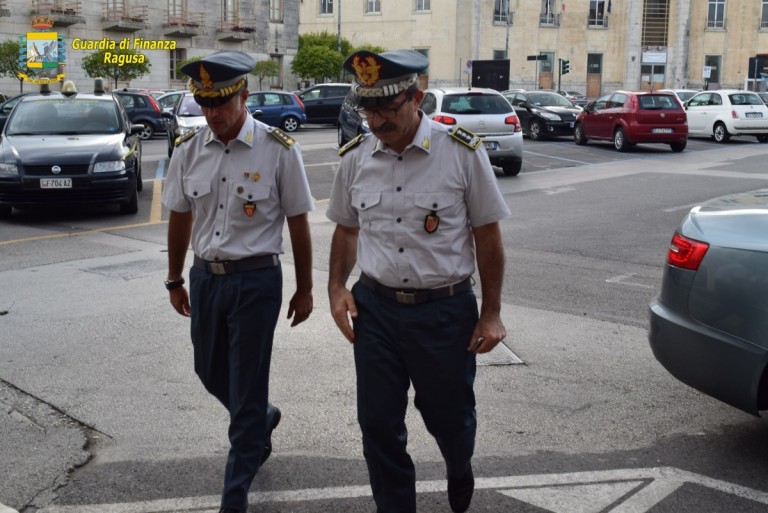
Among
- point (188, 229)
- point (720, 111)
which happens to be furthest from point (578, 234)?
point (720, 111)

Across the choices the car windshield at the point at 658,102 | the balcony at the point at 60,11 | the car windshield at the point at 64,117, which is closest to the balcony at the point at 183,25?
the balcony at the point at 60,11

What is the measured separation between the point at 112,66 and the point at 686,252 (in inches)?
1787

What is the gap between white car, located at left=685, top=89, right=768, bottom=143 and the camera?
28641 mm

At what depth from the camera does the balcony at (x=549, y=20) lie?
74.7 meters

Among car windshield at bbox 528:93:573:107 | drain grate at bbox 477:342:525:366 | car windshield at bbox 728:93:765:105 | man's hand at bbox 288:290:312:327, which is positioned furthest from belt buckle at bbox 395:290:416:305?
car windshield at bbox 728:93:765:105

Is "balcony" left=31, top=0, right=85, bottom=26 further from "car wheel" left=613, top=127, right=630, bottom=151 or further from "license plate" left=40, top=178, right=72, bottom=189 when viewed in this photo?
"license plate" left=40, top=178, right=72, bottom=189

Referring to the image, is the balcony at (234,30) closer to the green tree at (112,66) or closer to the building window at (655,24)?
the green tree at (112,66)

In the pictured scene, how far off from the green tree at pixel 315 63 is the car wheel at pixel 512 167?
42204mm

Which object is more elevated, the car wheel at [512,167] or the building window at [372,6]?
the building window at [372,6]

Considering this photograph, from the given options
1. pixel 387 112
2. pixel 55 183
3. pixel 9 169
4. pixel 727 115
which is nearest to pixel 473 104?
pixel 55 183

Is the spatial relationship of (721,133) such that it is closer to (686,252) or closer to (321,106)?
(321,106)

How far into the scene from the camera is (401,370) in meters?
3.74

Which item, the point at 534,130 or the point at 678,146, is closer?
the point at 678,146

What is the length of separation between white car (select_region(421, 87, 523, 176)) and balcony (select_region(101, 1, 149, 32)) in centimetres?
3593
